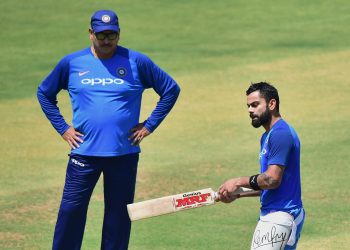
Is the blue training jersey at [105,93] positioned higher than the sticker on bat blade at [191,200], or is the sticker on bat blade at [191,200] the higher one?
the blue training jersey at [105,93]

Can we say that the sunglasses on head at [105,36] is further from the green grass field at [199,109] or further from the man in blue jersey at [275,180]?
the green grass field at [199,109]

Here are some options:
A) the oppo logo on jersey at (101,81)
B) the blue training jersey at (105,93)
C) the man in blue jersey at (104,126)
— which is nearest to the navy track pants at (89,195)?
the man in blue jersey at (104,126)

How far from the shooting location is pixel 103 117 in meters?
10.7

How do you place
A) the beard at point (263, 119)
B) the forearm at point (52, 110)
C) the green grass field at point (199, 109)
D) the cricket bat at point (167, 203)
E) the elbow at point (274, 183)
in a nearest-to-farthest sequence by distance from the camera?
the elbow at point (274, 183)
the beard at point (263, 119)
the cricket bat at point (167, 203)
the forearm at point (52, 110)
the green grass field at point (199, 109)

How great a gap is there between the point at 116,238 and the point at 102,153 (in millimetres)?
901

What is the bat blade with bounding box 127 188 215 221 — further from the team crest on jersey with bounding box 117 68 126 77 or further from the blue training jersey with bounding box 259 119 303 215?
the team crest on jersey with bounding box 117 68 126 77

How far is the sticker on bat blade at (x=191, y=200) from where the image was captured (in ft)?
32.8

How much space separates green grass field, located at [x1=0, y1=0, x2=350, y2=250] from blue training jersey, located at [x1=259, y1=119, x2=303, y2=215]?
2659 mm

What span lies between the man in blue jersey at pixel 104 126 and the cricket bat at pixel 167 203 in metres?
0.85

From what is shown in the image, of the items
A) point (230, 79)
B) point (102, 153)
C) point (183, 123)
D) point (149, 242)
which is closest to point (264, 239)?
point (102, 153)

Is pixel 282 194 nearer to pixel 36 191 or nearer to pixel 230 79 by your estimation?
pixel 36 191

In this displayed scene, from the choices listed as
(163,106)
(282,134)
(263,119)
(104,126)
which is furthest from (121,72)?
(282,134)

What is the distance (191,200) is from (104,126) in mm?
1229

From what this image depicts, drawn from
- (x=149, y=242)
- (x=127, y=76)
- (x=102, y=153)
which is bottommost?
(x=149, y=242)
